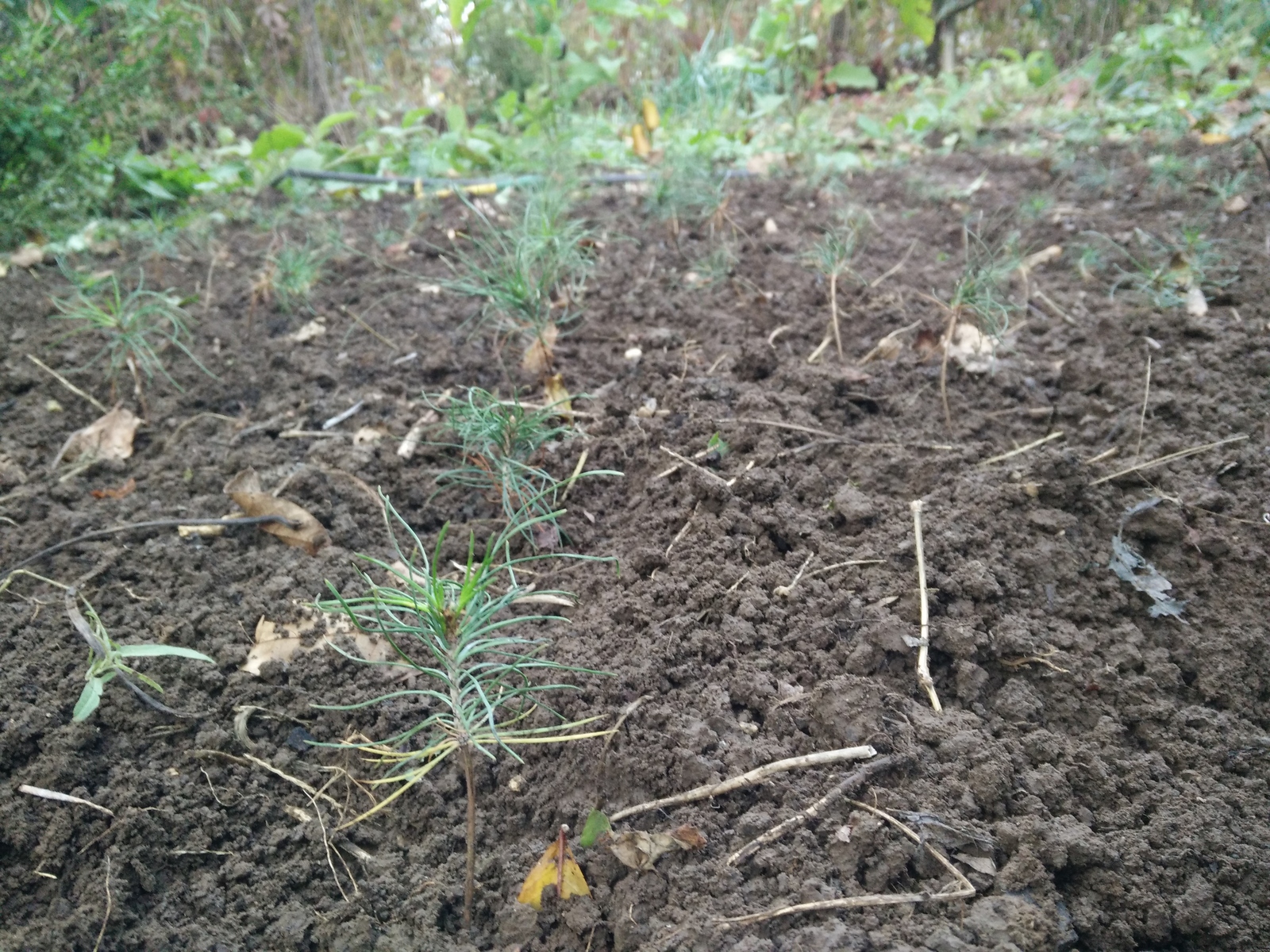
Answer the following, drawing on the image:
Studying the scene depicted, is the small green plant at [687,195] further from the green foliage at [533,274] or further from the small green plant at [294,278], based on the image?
the small green plant at [294,278]

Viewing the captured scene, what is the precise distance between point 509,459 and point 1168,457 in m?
1.47

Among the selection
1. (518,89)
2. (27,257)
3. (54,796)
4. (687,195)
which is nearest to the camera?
(54,796)

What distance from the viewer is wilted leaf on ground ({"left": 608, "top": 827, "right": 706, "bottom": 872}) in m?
1.21

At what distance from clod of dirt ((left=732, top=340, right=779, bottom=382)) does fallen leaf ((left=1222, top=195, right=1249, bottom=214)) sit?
193 centimetres

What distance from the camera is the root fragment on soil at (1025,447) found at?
1.87 metres

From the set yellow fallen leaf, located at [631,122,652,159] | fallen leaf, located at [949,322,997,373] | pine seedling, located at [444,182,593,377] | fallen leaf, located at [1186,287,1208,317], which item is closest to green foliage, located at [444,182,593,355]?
pine seedling, located at [444,182,593,377]

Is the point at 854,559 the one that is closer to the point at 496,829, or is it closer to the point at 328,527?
the point at 496,829

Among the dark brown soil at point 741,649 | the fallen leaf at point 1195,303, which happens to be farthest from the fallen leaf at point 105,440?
the fallen leaf at point 1195,303

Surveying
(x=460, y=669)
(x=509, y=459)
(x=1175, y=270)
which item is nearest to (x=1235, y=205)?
(x=1175, y=270)

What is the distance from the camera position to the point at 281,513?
190 centimetres

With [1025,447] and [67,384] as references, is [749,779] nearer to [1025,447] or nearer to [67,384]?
[1025,447]

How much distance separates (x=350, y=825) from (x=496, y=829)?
0.78 ft

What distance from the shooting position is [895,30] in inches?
263

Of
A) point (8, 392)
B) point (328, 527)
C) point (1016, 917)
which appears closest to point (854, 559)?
point (1016, 917)
